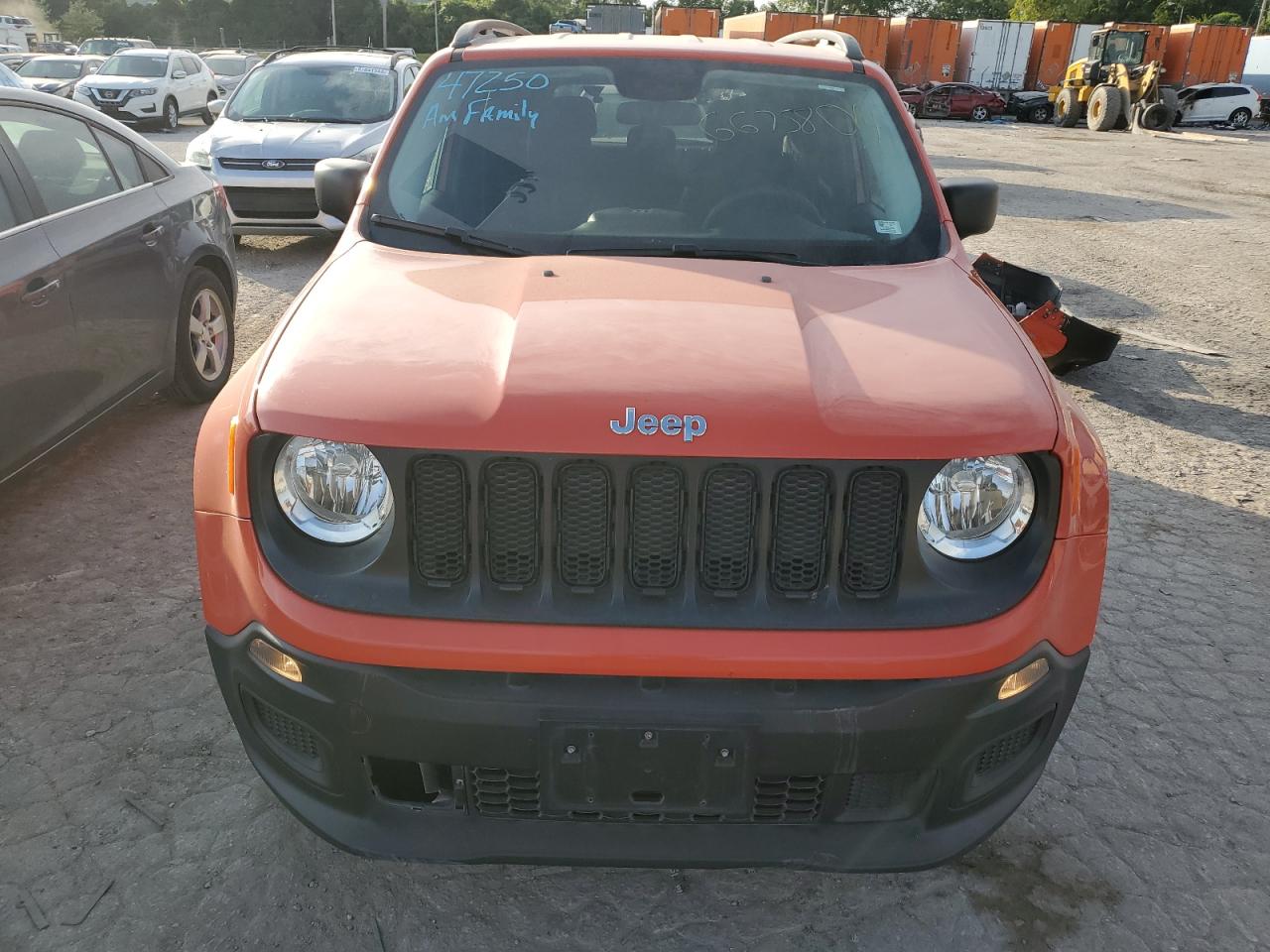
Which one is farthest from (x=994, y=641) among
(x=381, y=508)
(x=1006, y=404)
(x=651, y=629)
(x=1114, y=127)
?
(x=1114, y=127)

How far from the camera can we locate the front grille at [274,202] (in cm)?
927

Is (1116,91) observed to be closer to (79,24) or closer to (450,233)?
(450,233)

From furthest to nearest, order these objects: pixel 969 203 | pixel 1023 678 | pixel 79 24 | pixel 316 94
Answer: pixel 79 24 → pixel 316 94 → pixel 969 203 → pixel 1023 678

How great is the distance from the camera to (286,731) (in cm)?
219

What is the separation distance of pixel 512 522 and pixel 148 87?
2318 centimetres

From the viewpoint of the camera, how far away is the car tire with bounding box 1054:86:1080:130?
33469mm

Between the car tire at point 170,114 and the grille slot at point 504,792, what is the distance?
76.8ft

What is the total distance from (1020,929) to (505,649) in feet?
4.62

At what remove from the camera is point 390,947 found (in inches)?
92.2

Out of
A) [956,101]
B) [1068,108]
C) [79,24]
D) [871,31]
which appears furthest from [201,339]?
[79,24]

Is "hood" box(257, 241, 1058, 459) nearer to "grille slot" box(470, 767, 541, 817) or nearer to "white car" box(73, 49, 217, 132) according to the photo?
"grille slot" box(470, 767, 541, 817)

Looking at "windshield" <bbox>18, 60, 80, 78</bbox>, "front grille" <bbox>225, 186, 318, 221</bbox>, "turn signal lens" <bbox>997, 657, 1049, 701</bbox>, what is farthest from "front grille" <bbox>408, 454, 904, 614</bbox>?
"windshield" <bbox>18, 60, 80, 78</bbox>

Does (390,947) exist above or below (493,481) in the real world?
below

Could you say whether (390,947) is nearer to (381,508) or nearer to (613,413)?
(381,508)
